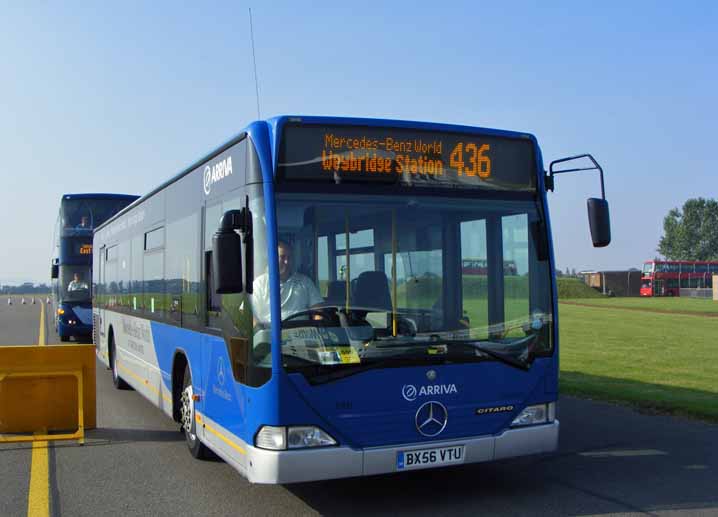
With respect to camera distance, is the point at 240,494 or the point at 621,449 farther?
the point at 621,449

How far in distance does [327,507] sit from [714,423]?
19.2ft

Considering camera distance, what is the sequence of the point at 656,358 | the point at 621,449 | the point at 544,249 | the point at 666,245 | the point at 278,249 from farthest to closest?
the point at 666,245
the point at 656,358
the point at 621,449
the point at 544,249
the point at 278,249

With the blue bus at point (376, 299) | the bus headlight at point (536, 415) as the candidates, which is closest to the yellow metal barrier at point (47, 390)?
the blue bus at point (376, 299)

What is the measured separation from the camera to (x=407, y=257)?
604 centimetres

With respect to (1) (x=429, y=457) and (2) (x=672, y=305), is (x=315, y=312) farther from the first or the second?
(2) (x=672, y=305)

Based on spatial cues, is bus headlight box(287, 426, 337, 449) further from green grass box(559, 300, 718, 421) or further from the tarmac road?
green grass box(559, 300, 718, 421)

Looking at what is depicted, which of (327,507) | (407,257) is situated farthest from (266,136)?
(327,507)

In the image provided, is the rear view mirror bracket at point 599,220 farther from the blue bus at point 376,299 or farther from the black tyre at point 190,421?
the black tyre at point 190,421

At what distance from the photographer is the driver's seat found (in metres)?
5.84

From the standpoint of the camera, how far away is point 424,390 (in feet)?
19.0

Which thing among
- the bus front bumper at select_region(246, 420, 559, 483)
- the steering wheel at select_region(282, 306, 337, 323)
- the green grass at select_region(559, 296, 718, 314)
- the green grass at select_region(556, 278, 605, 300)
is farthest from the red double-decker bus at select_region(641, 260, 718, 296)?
the steering wheel at select_region(282, 306, 337, 323)

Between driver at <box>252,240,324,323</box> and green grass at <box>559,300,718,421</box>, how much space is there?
264 inches

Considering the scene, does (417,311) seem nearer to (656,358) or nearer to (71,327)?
(656,358)

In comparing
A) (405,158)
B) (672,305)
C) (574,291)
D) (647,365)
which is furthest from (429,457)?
(574,291)
